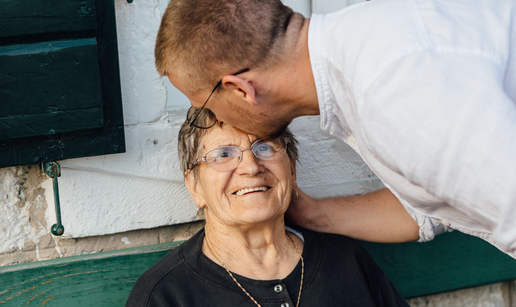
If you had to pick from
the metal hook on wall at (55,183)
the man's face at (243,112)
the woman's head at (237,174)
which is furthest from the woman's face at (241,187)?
the metal hook on wall at (55,183)

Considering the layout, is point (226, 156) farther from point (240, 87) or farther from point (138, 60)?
point (138, 60)

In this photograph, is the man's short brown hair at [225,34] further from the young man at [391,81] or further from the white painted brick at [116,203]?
the white painted brick at [116,203]

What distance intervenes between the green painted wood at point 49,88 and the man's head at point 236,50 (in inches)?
16.4

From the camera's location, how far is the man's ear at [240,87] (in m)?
1.36

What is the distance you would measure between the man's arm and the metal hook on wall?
3.27ft

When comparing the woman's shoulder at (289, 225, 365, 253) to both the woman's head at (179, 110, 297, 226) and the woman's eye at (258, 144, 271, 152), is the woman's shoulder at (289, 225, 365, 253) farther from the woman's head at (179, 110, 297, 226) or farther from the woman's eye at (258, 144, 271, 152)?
the woman's eye at (258, 144, 271, 152)

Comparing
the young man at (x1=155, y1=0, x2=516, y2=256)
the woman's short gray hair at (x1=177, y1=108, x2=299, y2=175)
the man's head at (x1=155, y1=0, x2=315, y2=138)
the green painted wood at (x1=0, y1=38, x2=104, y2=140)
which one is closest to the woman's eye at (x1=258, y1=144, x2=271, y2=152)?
the woman's short gray hair at (x1=177, y1=108, x2=299, y2=175)

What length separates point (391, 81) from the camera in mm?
1093

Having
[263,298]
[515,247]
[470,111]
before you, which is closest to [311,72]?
[470,111]

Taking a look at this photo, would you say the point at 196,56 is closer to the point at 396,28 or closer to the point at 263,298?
the point at 396,28

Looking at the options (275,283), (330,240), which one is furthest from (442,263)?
(275,283)

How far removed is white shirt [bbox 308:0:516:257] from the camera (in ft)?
3.40

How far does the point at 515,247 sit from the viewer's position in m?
1.16

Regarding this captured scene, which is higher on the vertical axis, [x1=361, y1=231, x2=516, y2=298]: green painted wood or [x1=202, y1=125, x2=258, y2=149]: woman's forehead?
[x1=202, y1=125, x2=258, y2=149]: woman's forehead
